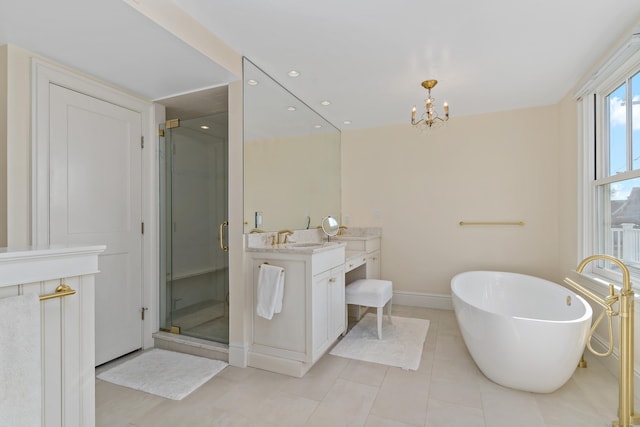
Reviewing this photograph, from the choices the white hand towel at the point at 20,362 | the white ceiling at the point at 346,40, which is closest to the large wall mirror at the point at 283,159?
the white ceiling at the point at 346,40

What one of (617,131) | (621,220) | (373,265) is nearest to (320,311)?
(373,265)

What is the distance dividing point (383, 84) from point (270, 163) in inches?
51.6

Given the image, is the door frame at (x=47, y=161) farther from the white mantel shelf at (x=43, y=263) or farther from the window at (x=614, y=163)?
the window at (x=614, y=163)

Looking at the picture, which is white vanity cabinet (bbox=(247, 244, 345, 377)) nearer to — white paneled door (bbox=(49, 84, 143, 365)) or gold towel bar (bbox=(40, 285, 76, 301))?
white paneled door (bbox=(49, 84, 143, 365))

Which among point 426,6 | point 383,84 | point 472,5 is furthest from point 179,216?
point 472,5

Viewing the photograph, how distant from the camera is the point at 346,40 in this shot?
2.21 metres

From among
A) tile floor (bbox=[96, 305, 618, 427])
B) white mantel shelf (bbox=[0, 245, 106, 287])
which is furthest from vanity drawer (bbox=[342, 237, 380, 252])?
white mantel shelf (bbox=[0, 245, 106, 287])

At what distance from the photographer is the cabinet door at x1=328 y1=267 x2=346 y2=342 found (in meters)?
2.60

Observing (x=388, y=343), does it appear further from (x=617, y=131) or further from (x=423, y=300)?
(x=617, y=131)

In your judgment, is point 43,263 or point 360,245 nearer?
point 43,263

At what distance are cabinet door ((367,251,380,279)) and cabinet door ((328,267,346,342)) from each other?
0.89 meters

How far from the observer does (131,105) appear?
2.66m

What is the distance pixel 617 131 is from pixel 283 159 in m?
2.84

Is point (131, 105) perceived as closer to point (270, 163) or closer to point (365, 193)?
point (270, 163)
